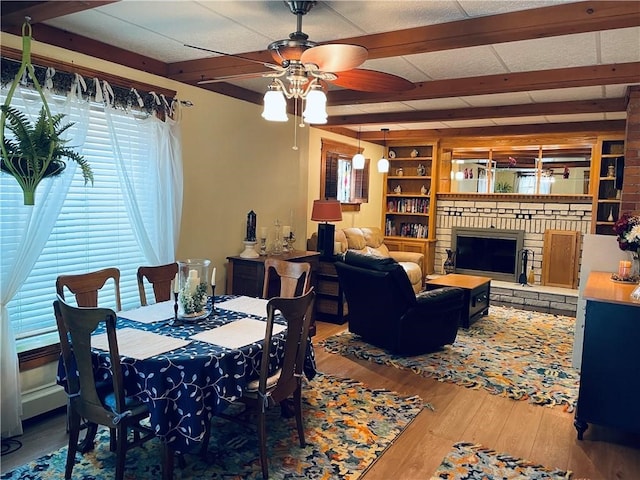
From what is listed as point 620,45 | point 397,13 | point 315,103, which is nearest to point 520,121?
point 620,45

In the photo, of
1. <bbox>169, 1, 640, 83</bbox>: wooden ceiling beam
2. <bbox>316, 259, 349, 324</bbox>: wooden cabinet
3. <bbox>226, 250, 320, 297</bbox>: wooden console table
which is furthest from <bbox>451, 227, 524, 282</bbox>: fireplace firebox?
<bbox>169, 1, 640, 83</bbox>: wooden ceiling beam

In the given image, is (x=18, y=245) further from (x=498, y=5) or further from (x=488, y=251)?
(x=488, y=251)

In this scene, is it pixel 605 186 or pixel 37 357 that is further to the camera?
pixel 605 186

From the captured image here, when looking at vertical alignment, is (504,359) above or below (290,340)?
below

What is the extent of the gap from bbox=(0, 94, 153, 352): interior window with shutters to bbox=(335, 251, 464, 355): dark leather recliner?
1.88 meters

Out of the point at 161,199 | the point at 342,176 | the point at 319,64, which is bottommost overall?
the point at 161,199

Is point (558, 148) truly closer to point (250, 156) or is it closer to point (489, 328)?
point (489, 328)

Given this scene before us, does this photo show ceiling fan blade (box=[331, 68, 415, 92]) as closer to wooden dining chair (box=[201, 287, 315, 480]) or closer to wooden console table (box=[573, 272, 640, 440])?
wooden dining chair (box=[201, 287, 315, 480])

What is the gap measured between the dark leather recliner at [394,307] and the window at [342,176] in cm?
258

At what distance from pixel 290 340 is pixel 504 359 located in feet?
8.75

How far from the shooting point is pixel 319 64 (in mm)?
2154

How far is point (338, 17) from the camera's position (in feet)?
8.57

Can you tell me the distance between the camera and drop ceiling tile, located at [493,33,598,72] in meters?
3.04

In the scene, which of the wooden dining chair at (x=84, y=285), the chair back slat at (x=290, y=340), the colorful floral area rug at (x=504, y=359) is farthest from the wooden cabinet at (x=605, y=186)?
the wooden dining chair at (x=84, y=285)
